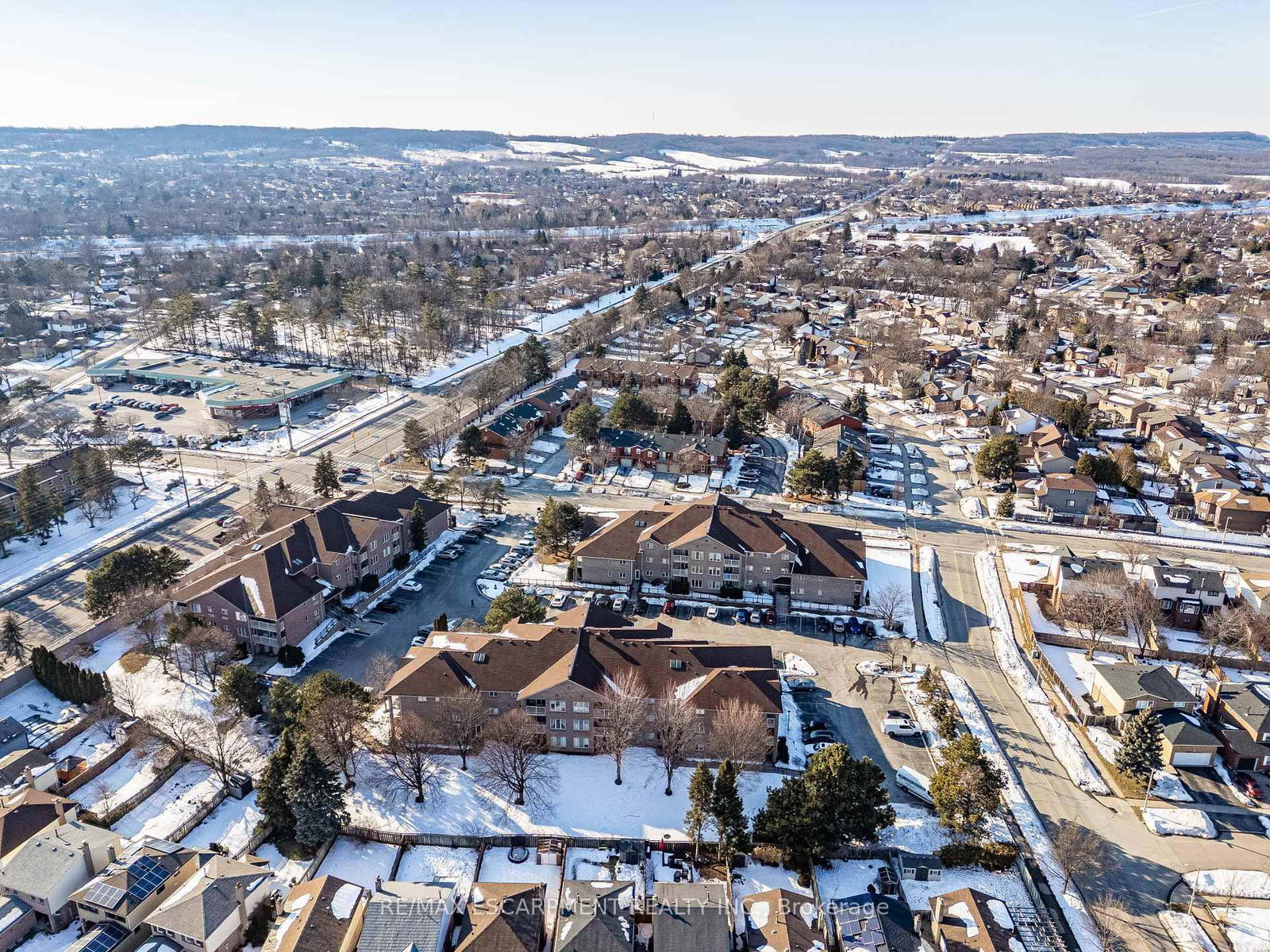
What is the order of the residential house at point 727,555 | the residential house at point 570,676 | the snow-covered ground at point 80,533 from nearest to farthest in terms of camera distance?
the residential house at point 570,676, the residential house at point 727,555, the snow-covered ground at point 80,533

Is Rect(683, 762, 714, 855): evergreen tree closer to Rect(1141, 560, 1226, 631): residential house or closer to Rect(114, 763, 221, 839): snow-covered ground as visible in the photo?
Rect(114, 763, 221, 839): snow-covered ground

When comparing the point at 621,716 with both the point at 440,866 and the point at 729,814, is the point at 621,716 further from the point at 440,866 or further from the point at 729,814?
the point at 440,866

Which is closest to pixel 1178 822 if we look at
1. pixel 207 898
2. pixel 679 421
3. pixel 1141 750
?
pixel 1141 750

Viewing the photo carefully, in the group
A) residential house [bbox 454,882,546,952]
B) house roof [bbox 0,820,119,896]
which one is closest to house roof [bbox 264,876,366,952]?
residential house [bbox 454,882,546,952]

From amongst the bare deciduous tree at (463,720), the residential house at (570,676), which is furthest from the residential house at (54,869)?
the bare deciduous tree at (463,720)

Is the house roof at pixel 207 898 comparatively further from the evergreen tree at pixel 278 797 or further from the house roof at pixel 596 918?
Answer: the house roof at pixel 596 918

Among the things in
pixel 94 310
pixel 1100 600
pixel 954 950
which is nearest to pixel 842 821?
pixel 954 950
